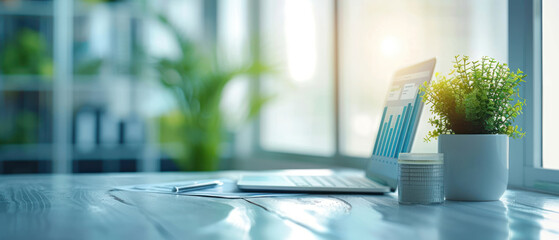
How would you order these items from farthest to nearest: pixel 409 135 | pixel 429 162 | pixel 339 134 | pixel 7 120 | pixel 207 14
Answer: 1. pixel 207 14
2. pixel 7 120
3. pixel 339 134
4. pixel 409 135
5. pixel 429 162

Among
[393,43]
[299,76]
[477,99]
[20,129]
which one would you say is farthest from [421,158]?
[20,129]

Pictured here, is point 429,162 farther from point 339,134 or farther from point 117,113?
point 117,113

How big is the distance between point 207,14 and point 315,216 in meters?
3.51

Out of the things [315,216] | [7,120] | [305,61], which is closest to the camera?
[315,216]

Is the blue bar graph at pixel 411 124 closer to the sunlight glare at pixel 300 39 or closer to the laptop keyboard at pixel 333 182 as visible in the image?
the laptop keyboard at pixel 333 182

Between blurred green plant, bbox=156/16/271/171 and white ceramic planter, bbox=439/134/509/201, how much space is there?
7.61ft

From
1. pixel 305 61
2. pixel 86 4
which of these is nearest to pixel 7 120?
pixel 86 4

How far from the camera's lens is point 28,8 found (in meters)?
3.84

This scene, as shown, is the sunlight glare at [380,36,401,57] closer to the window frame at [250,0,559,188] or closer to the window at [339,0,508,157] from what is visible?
the window at [339,0,508,157]

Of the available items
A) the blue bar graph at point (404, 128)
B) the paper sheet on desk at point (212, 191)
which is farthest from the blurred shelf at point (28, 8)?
the blue bar graph at point (404, 128)

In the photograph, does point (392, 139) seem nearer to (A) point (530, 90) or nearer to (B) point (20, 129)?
(A) point (530, 90)

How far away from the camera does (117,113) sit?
3.89 m

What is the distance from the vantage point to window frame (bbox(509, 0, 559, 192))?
4.22 feet

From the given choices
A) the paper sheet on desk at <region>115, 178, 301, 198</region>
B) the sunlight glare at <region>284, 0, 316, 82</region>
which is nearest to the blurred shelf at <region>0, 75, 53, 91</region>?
the sunlight glare at <region>284, 0, 316, 82</region>
